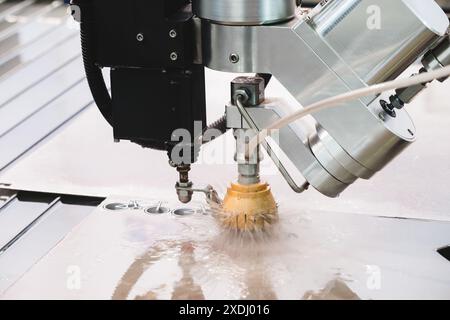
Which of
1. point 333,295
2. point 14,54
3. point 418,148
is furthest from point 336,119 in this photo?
point 14,54

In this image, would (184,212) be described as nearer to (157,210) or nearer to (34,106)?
(157,210)

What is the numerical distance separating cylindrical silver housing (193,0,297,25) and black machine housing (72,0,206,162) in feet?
0.16

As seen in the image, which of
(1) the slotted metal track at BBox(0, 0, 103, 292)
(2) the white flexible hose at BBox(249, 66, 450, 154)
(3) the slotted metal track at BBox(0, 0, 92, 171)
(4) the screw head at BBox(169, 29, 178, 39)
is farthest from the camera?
(3) the slotted metal track at BBox(0, 0, 92, 171)

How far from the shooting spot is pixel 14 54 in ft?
7.59

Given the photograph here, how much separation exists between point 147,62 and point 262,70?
163 mm

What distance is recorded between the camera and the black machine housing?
1.26 meters

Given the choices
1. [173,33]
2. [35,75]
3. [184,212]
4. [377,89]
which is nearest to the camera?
[377,89]

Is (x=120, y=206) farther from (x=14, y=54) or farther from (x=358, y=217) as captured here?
(x=14, y=54)

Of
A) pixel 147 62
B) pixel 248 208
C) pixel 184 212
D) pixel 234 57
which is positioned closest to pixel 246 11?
pixel 234 57

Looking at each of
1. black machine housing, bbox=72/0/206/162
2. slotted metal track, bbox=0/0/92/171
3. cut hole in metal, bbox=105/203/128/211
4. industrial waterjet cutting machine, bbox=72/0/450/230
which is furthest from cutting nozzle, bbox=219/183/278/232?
slotted metal track, bbox=0/0/92/171

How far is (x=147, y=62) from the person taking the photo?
4.22 feet

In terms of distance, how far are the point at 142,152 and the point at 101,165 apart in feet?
0.33

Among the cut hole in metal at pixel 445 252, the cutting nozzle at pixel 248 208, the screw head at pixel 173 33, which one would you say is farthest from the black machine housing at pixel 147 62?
the cut hole in metal at pixel 445 252

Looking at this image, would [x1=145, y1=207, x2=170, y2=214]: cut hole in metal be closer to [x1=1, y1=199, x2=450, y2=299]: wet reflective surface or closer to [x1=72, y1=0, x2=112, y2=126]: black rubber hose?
[x1=1, y1=199, x2=450, y2=299]: wet reflective surface
